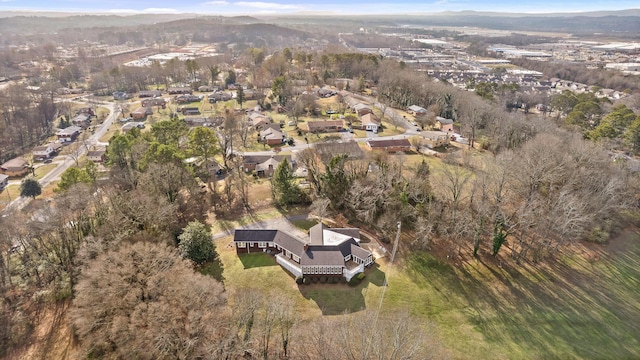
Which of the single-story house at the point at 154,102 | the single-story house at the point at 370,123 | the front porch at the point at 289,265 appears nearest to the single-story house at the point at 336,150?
the front porch at the point at 289,265

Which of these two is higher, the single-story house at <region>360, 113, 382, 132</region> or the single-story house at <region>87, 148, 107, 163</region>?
the single-story house at <region>360, 113, 382, 132</region>

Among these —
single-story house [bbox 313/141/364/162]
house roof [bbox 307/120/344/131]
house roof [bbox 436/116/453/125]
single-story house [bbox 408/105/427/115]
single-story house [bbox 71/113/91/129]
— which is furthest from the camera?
single-story house [bbox 71/113/91/129]

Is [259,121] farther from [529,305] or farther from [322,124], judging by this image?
[529,305]

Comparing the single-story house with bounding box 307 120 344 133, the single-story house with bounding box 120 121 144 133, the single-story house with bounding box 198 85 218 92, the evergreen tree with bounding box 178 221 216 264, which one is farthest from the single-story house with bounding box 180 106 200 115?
the evergreen tree with bounding box 178 221 216 264

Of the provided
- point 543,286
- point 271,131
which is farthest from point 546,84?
point 543,286

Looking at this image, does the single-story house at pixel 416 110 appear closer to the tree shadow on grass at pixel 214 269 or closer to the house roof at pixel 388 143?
the house roof at pixel 388 143

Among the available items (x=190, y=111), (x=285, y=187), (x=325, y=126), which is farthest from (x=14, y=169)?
(x=325, y=126)

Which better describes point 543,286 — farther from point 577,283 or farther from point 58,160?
point 58,160

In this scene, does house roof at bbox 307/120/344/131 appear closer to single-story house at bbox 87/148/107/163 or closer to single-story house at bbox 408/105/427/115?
single-story house at bbox 408/105/427/115
